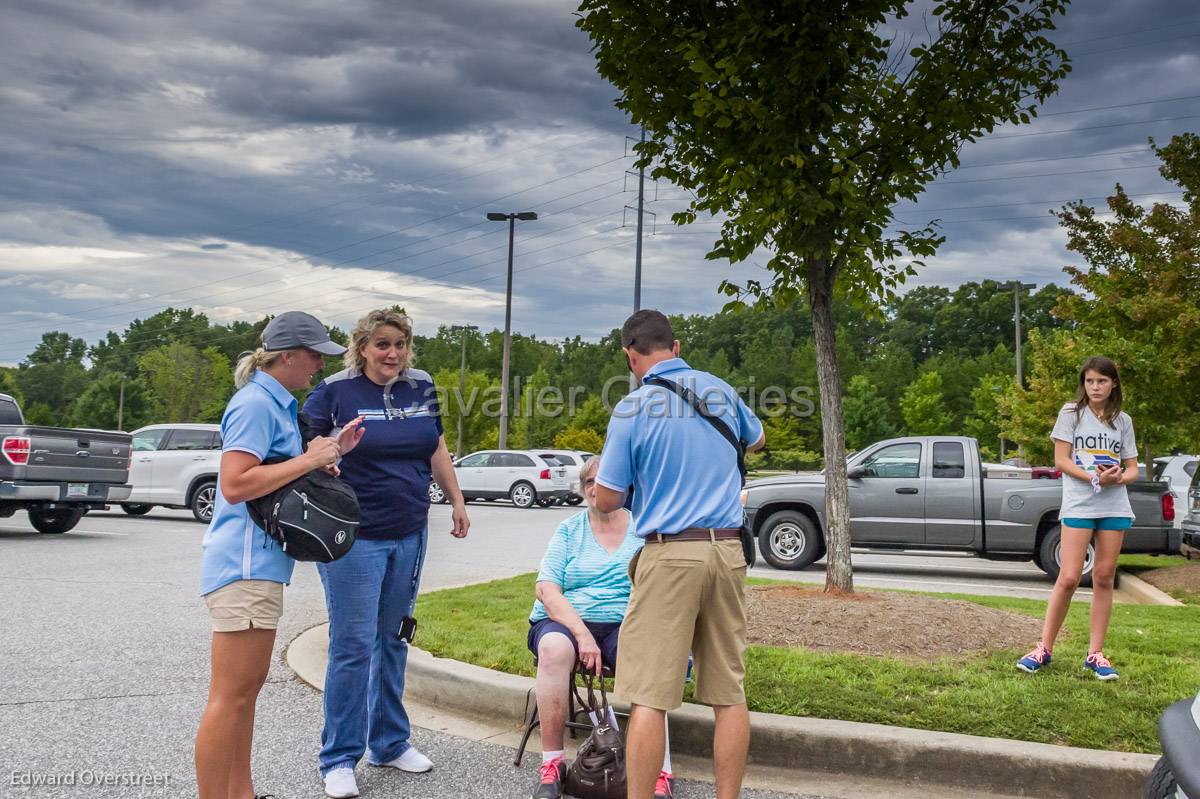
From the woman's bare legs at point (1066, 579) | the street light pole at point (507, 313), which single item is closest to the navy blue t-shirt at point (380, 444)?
the woman's bare legs at point (1066, 579)

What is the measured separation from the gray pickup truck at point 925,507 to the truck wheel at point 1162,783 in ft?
31.6

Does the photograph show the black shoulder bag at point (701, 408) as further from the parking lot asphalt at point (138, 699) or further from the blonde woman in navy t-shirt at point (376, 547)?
the parking lot asphalt at point (138, 699)

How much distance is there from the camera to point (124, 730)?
4594mm

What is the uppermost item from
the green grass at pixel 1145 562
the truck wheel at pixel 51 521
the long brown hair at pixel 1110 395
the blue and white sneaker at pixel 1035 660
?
the long brown hair at pixel 1110 395

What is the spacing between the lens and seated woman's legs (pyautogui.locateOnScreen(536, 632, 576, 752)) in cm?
405

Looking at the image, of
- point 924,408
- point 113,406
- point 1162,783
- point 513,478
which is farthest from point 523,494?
point 113,406

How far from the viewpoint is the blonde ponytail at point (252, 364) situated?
3.40 m

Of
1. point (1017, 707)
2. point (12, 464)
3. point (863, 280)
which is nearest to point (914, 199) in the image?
point (863, 280)

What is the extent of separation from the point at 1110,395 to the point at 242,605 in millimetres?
4880

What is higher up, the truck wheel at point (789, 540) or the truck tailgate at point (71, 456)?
the truck tailgate at point (71, 456)

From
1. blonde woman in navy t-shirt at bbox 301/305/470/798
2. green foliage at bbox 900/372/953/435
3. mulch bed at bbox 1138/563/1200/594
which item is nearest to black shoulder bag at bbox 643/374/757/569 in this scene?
blonde woman in navy t-shirt at bbox 301/305/470/798

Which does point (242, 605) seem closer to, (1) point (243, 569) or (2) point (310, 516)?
(1) point (243, 569)

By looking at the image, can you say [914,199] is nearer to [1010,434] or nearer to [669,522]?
[669,522]

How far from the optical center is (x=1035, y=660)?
17.3 feet
